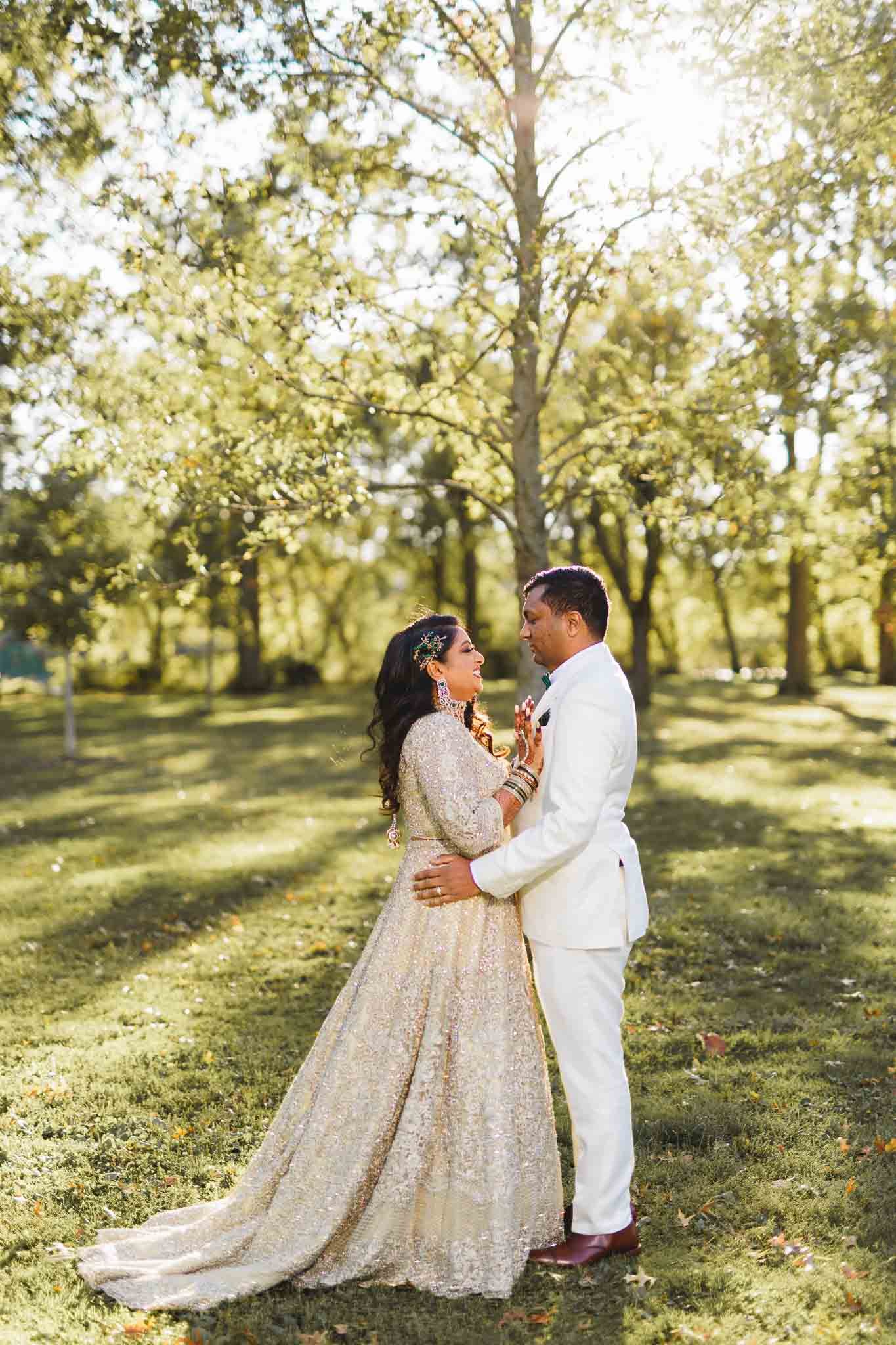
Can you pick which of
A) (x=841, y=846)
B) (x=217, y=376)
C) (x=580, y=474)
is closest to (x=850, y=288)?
(x=580, y=474)

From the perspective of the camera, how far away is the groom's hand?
14.3 feet

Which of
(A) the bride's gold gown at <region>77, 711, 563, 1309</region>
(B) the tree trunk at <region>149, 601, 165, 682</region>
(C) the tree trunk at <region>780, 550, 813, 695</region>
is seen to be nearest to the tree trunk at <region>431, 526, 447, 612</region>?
(B) the tree trunk at <region>149, 601, 165, 682</region>

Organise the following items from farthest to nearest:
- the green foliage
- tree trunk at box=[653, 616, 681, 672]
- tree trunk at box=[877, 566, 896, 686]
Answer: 1. tree trunk at box=[653, 616, 681, 672]
2. tree trunk at box=[877, 566, 896, 686]
3. the green foliage

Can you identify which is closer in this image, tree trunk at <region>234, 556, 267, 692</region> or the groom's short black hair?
the groom's short black hair

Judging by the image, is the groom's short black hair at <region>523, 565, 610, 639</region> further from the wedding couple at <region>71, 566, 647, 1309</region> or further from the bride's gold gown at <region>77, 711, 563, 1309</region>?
the bride's gold gown at <region>77, 711, 563, 1309</region>

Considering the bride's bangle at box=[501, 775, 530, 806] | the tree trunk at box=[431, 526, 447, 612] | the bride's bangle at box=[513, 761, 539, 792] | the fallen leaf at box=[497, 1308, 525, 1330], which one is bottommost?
the fallen leaf at box=[497, 1308, 525, 1330]

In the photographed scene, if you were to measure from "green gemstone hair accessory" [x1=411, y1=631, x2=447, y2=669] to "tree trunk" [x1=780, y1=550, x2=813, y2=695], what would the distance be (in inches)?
950

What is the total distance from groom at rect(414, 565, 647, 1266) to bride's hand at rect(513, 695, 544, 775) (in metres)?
0.05

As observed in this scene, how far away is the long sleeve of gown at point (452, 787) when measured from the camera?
172 inches

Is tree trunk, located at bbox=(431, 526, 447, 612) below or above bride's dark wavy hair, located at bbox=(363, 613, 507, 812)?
above

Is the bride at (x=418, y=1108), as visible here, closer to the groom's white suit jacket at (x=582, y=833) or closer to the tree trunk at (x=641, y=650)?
the groom's white suit jacket at (x=582, y=833)

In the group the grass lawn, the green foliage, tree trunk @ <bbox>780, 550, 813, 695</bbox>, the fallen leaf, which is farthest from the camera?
tree trunk @ <bbox>780, 550, 813, 695</bbox>

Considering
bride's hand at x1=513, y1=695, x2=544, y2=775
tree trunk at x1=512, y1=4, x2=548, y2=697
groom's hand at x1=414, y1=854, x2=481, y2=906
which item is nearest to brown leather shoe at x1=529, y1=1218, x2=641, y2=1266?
groom's hand at x1=414, y1=854, x2=481, y2=906

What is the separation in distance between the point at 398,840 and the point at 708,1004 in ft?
12.5
